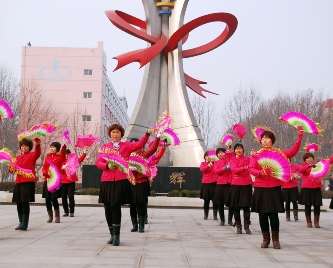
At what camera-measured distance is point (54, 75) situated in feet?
158

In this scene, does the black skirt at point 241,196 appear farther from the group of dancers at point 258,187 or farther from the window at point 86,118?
the window at point 86,118

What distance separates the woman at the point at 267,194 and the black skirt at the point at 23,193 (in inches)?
151

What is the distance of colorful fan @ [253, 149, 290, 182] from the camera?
6.79 meters

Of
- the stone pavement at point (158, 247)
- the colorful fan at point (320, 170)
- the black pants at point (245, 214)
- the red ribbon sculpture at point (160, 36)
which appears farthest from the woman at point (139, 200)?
the red ribbon sculpture at point (160, 36)

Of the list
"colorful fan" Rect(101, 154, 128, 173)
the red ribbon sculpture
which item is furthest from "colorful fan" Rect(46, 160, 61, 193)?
the red ribbon sculpture

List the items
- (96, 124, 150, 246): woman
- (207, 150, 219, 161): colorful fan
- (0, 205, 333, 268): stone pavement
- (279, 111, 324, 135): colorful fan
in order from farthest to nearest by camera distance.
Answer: (207, 150, 219, 161): colorful fan < (279, 111, 324, 135): colorful fan < (96, 124, 150, 246): woman < (0, 205, 333, 268): stone pavement

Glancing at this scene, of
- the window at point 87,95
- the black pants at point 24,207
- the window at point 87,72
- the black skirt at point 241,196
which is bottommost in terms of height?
the black pants at point 24,207

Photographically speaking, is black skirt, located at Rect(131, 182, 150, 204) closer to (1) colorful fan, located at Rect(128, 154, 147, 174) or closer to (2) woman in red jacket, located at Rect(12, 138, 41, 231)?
(1) colorful fan, located at Rect(128, 154, 147, 174)

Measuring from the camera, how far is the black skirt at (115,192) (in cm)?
692

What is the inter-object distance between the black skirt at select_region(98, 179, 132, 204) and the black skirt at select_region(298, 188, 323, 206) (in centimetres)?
517

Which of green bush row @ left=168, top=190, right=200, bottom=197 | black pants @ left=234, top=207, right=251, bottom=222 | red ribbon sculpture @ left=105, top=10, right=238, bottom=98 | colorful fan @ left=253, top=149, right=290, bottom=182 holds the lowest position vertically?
green bush row @ left=168, top=190, right=200, bottom=197

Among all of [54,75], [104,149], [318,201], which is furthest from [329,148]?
[104,149]

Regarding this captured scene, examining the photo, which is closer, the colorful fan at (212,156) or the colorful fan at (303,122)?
the colorful fan at (303,122)

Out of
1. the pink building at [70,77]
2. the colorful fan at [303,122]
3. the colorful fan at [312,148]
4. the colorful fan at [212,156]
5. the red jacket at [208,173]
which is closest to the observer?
the colorful fan at [303,122]
